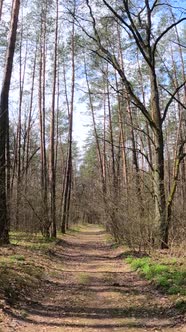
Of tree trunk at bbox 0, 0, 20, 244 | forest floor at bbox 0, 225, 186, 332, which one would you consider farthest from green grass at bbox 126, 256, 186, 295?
tree trunk at bbox 0, 0, 20, 244

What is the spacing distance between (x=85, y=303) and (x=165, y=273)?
225 cm

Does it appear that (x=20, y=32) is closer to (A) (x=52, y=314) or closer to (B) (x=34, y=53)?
(B) (x=34, y=53)

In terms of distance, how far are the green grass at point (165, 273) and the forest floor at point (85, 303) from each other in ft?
0.62

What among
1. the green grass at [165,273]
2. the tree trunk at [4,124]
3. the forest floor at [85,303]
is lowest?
the forest floor at [85,303]

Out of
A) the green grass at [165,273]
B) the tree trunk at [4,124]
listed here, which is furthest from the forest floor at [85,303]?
the tree trunk at [4,124]

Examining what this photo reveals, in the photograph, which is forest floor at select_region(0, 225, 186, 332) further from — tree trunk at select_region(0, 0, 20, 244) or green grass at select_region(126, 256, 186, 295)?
tree trunk at select_region(0, 0, 20, 244)

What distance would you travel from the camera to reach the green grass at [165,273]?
787cm

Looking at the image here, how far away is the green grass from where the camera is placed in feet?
25.8

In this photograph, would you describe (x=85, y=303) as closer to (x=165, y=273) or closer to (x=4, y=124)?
(x=165, y=273)

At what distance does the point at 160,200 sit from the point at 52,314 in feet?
22.6

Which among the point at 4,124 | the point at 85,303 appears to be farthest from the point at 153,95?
the point at 85,303

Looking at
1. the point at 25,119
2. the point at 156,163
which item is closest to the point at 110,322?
the point at 156,163

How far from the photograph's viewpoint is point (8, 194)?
1452 cm

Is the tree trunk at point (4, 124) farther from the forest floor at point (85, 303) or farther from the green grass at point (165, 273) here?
the green grass at point (165, 273)
